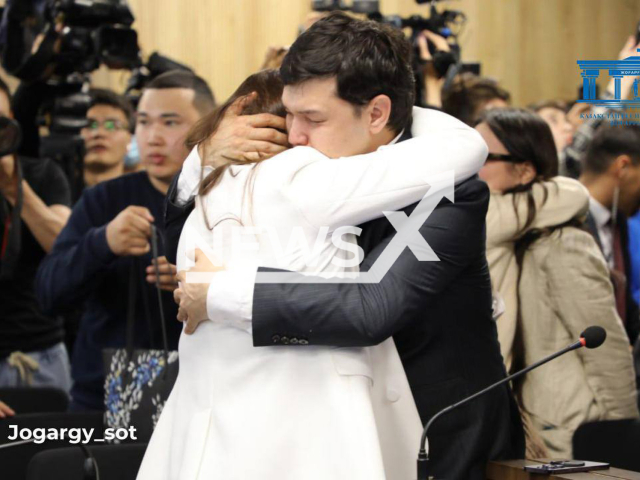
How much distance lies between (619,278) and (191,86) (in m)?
1.41

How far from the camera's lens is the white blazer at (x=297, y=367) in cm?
154

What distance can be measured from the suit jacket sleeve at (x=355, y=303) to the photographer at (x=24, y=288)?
1.66 metres

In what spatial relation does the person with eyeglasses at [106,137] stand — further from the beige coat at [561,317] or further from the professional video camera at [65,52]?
the beige coat at [561,317]

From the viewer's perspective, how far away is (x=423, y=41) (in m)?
3.97

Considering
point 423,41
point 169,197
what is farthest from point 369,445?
point 423,41

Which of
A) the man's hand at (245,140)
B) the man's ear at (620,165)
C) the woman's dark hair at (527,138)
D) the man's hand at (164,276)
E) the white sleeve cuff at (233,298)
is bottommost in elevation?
the man's ear at (620,165)

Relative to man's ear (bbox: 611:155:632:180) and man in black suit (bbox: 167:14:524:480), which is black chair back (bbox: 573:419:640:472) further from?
man's ear (bbox: 611:155:632:180)

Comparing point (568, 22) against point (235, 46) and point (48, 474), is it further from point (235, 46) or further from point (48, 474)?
point (48, 474)

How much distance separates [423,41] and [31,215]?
1.65m

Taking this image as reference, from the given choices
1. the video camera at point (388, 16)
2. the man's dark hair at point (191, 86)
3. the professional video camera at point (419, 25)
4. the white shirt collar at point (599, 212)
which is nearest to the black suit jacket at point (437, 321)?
the man's dark hair at point (191, 86)

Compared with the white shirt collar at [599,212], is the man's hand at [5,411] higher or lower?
lower

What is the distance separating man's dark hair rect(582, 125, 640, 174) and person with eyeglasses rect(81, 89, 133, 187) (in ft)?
5.92

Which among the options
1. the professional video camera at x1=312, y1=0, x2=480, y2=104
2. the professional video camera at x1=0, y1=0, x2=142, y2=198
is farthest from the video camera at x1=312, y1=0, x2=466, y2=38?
the professional video camera at x1=0, y1=0, x2=142, y2=198

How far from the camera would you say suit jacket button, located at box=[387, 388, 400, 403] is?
1.63 meters
